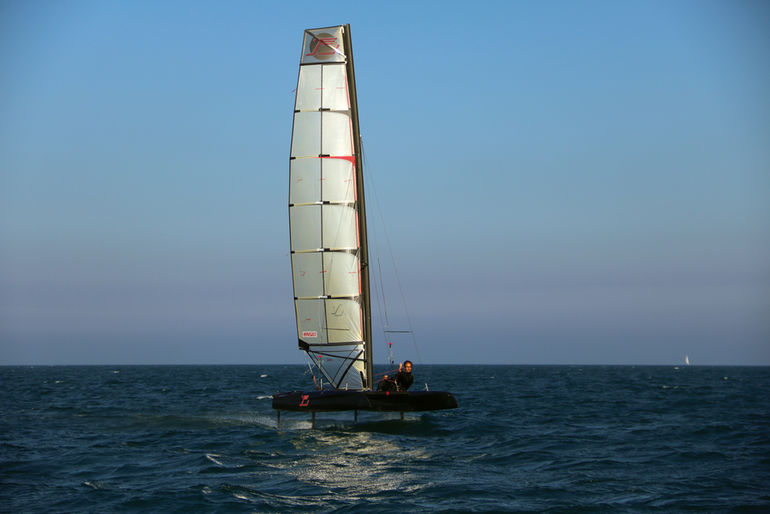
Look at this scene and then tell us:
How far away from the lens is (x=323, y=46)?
25.9 m

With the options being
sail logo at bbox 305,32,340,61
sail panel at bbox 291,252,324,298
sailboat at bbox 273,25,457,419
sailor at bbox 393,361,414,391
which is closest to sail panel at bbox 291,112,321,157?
sailboat at bbox 273,25,457,419

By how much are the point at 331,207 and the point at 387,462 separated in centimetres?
979

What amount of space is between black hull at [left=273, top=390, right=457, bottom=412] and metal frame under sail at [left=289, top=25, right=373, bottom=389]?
2116 mm

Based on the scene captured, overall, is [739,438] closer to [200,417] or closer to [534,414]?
[534,414]

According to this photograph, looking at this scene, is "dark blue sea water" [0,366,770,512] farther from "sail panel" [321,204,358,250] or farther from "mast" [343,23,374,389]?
"sail panel" [321,204,358,250]

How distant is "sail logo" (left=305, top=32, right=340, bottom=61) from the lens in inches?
1016

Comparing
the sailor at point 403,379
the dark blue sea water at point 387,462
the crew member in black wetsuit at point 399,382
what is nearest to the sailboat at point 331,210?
the crew member in black wetsuit at point 399,382

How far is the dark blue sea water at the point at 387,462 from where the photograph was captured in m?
14.9

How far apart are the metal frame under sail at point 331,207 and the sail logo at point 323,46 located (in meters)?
0.04

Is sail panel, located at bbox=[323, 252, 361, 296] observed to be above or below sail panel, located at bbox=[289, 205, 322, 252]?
below

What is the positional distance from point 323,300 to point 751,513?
50.4 feet

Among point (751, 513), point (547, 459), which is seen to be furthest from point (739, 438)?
point (751, 513)

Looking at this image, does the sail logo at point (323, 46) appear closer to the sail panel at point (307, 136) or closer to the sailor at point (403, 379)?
the sail panel at point (307, 136)

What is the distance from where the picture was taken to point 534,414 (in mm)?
33000
